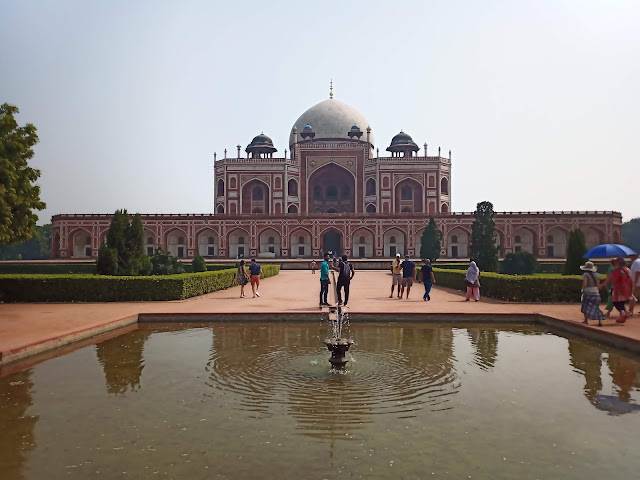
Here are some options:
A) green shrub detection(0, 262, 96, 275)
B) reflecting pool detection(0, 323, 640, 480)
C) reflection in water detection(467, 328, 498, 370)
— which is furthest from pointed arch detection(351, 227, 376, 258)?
reflecting pool detection(0, 323, 640, 480)

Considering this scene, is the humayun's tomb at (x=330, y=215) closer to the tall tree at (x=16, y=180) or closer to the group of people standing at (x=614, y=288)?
the tall tree at (x=16, y=180)

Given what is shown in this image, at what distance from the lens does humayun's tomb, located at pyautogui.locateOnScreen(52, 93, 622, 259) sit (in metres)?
36.7

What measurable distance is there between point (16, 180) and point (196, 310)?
657 centimetres

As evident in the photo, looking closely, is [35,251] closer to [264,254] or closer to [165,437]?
[264,254]

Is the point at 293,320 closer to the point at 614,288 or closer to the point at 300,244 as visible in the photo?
the point at 614,288

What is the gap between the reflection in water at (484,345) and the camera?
5.82m

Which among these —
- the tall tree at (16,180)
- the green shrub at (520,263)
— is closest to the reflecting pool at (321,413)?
the tall tree at (16,180)

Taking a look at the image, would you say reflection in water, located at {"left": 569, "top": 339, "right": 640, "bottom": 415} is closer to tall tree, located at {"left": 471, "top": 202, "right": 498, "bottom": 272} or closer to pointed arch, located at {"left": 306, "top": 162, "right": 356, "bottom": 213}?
tall tree, located at {"left": 471, "top": 202, "right": 498, "bottom": 272}

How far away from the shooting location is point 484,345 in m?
6.82

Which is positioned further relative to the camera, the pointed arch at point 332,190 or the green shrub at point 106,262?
the pointed arch at point 332,190

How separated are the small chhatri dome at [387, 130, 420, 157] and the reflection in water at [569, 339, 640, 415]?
38.5 metres

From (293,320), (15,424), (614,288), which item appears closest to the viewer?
(15,424)

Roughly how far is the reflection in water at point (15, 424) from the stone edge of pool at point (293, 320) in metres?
1.33

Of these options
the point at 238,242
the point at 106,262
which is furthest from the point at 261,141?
the point at 106,262
